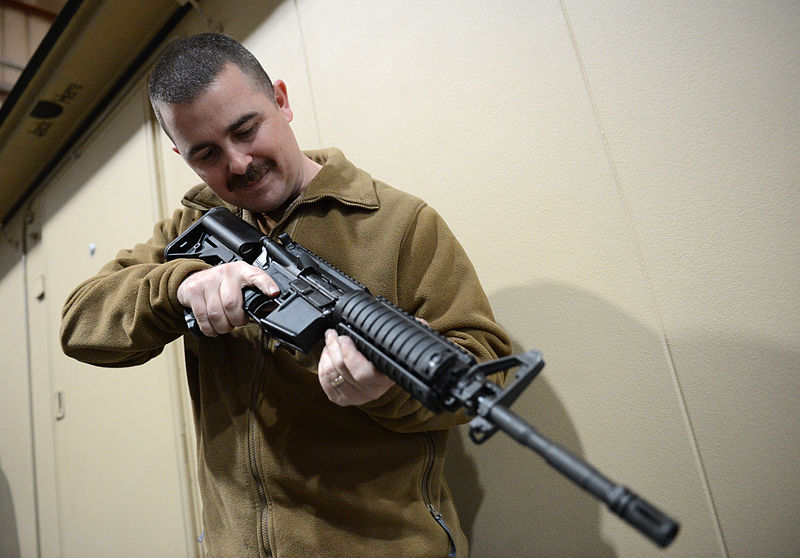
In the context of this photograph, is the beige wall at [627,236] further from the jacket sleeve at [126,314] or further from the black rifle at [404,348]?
the jacket sleeve at [126,314]

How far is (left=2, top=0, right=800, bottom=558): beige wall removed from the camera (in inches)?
33.0

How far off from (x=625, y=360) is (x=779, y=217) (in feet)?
1.06

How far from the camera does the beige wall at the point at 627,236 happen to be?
838 mm

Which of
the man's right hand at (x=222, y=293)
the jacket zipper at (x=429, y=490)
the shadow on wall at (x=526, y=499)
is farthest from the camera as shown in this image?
the shadow on wall at (x=526, y=499)

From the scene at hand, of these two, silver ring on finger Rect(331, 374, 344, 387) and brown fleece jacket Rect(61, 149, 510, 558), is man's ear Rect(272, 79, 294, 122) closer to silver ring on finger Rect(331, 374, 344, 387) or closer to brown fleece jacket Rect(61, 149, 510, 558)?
brown fleece jacket Rect(61, 149, 510, 558)

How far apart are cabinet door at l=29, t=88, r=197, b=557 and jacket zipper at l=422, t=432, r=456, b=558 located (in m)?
1.19

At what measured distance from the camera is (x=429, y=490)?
0.93 metres

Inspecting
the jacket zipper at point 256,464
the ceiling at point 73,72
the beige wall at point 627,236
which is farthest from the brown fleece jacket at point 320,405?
the ceiling at point 73,72

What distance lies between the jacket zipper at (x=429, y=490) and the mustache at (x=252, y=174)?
1.70ft

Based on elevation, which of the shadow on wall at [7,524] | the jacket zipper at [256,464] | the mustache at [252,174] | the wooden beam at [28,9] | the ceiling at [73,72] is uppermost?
the wooden beam at [28,9]

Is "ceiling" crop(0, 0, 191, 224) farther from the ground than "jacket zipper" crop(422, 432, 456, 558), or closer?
farther from the ground

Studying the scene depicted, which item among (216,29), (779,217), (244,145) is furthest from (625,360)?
(216,29)

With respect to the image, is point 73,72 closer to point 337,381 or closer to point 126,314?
point 126,314

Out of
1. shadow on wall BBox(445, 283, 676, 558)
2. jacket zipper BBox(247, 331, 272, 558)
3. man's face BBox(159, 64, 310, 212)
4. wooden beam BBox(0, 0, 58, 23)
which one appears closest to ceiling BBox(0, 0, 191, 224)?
wooden beam BBox(0, 0, 58, 23)
